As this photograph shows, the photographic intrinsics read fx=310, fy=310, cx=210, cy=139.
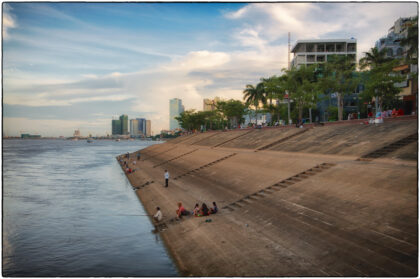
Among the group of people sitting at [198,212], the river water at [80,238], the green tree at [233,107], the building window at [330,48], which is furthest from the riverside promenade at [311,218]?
the building window at [330,48]

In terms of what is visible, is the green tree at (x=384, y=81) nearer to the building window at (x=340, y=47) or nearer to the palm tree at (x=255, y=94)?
the palm tree at (x=255, y=94)

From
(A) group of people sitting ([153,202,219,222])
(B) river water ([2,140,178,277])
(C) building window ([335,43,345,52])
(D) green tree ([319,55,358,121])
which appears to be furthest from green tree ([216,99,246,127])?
(A) group of people sitting ([153,202,219,222])

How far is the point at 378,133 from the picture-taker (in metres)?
29.7

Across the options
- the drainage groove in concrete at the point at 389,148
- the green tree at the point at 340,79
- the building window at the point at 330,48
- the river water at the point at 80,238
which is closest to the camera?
the river water at the point at 80,238

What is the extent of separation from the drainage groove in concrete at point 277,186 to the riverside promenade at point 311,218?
0.26 ft

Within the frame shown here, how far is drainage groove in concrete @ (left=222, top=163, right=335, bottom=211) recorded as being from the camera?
68.9 feet

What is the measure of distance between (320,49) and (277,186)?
382ft

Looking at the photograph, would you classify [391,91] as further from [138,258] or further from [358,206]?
[138,258]

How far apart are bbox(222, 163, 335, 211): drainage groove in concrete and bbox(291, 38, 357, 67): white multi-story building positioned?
106 meters

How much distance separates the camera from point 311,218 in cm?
1515

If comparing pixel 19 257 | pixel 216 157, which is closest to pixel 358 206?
pixel 19 257

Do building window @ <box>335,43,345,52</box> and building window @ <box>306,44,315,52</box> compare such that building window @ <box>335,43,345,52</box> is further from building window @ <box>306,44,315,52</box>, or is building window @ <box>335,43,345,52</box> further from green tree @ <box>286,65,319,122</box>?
green tree @ <box>286,65,319,122</box>

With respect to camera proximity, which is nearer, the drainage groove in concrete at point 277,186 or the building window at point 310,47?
the drainage groove in concrete at point 277,186

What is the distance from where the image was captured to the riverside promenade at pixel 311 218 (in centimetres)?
1133
